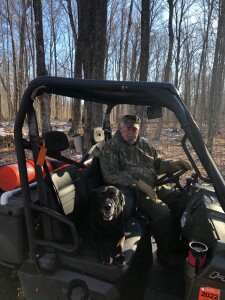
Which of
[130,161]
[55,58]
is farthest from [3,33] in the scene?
[130,161]

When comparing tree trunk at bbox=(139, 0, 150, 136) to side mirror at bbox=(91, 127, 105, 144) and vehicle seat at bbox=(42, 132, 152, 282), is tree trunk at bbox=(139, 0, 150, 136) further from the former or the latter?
vehicle seat at bbox=(42, 132, 152, 282)

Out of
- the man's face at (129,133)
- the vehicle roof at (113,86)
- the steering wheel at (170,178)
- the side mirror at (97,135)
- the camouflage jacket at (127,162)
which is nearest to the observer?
the vehicle roof at (113,86)

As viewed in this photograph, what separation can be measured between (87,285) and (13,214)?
0.86 meters

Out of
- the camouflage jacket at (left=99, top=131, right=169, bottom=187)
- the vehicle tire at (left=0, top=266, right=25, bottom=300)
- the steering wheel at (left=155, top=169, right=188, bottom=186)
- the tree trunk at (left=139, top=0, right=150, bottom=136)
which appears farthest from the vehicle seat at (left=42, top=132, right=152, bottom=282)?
the tree trunk at (left=139, top=0, right=150, bottom=136)

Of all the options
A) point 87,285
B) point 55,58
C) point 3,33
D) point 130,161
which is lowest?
point 87,285

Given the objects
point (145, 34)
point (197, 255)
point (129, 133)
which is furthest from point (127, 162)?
point (145, 34)

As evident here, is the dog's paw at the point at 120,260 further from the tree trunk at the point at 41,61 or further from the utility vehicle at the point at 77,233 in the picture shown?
the tree trunk at the point at 41,61

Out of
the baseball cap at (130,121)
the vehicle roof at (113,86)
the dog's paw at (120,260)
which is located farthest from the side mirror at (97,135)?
the dog's paw at (120,260)

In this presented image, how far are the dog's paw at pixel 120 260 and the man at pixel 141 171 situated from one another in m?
0.64

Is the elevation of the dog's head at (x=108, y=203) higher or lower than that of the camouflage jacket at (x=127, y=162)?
lower

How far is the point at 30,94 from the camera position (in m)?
2.37

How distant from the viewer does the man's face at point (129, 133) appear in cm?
349

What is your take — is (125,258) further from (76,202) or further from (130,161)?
(130,161)

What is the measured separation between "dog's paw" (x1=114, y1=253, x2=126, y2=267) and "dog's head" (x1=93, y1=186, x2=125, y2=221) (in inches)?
12.1
